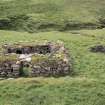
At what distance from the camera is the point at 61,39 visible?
38906 millimetres

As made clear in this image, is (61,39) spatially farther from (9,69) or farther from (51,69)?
(9,69)

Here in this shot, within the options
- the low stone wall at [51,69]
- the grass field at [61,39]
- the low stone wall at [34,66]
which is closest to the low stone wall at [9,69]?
the low stone wall at [34,66]

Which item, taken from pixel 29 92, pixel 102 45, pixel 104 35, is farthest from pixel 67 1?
pixel 29 92

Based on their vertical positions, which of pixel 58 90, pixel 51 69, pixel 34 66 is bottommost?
pixel 58 90

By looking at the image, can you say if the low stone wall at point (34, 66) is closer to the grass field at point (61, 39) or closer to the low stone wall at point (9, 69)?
the low stone wall at point (9, 69)

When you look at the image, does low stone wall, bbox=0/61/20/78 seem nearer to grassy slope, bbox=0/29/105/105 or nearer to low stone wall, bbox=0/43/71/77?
low stone wall, bbox=0/43/71/77

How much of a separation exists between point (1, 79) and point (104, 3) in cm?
4459

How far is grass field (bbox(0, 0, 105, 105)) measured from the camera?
21781 millimetres

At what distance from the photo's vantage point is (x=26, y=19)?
57875 mm

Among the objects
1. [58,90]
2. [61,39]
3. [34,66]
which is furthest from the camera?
[61,39]

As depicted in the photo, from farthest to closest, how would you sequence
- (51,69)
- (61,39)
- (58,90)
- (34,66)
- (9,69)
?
(61,39) < (51,69) < (34,66) < (9,69) < (58,90)

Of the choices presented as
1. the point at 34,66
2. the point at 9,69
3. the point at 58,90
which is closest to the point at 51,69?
the point at 34,66

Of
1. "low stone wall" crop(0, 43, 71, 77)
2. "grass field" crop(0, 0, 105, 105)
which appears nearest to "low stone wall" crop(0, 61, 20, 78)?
"low stone wall" crop(0, 43, 71, 77)

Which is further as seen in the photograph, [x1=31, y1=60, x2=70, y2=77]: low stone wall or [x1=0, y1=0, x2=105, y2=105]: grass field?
[x1=31, y1=60, x2=70, y2=77]: low stone wall
